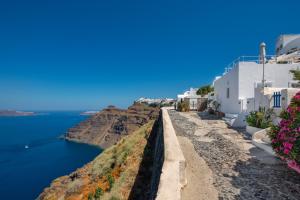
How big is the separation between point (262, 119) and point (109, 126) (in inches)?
4130

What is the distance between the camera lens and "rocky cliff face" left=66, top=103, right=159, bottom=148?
93250 millimetres

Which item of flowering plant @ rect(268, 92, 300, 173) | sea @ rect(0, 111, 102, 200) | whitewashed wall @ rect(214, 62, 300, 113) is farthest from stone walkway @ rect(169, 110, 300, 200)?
sea @ rect(0, 111, 102, 200)

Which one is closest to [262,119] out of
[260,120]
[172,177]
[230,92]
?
[260,120]

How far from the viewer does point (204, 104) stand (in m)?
Result: 25.8

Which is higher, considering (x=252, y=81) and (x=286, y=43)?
(x=286, y=43)

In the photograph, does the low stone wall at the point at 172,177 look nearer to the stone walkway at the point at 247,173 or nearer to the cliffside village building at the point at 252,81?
the stone walkway at the point at 247,173

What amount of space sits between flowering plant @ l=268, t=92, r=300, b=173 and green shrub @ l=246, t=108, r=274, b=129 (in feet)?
15.7

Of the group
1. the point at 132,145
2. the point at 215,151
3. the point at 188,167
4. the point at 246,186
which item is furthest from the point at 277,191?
the point at 132,145

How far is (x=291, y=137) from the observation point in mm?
4449

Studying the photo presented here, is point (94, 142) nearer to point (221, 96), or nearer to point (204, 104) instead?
point (204, 104)

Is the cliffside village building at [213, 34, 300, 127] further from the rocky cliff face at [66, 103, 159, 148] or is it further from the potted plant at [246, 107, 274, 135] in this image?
the rocky cliff face at [66, 103, 159, 148]

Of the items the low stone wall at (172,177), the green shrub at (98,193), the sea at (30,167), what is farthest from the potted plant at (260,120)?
the sea at (30,167)

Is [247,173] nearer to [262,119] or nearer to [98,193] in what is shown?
[98,193]

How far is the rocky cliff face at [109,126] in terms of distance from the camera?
93.2m
